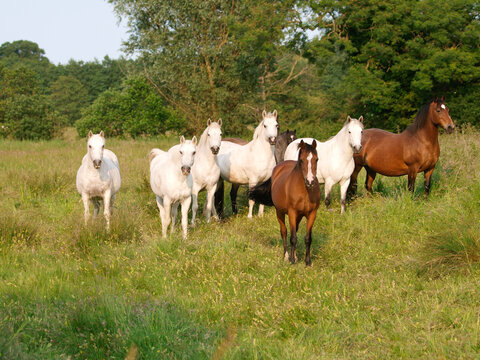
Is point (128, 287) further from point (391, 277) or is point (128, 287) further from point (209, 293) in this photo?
point (391, 277)

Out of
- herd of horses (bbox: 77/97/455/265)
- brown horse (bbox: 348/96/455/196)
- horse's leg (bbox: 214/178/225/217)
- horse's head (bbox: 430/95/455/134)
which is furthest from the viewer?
horse's leg (bbox: 214/178/225/217)

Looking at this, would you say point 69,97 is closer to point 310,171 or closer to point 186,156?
point 186,156

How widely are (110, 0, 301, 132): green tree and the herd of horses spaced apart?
20.4 meters

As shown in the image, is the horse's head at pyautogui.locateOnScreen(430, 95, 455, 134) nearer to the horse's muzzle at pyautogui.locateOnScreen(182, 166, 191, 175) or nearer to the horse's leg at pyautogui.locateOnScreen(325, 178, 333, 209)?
the horse's leg at pyautogui.locateOnScreen(325, 178, 333, 209)

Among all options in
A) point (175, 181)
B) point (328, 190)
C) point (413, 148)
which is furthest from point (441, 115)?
point (175, 181)

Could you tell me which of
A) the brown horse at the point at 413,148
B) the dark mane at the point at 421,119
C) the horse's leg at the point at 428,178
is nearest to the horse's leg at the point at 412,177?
the brown horse at the point at 413,148

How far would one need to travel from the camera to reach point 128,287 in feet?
17.6

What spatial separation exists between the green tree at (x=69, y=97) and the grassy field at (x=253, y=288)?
173 ft

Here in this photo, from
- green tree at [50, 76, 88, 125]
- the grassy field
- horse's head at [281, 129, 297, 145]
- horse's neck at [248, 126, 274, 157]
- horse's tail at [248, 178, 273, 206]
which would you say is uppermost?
green tree at [50, 76, 88, 125]

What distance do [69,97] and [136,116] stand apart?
34.6m

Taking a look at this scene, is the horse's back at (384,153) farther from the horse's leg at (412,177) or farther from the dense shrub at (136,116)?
the dense shrub at (136,116)

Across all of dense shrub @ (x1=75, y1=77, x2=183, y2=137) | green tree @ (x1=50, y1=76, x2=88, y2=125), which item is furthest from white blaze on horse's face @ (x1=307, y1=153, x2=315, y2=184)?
green tree @ (x1=50, y1=76, x2=88, y2=125)

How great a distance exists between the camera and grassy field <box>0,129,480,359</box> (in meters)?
3.82

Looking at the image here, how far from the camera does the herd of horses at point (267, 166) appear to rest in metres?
7.13
